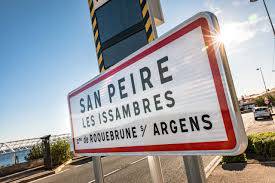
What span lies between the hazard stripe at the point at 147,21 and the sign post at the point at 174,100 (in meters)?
0.47

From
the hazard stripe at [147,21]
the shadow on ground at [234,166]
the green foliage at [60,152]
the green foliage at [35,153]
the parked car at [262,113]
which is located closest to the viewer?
the hazard stripe at [147,21]

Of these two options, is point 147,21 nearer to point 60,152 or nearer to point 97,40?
point 97,40

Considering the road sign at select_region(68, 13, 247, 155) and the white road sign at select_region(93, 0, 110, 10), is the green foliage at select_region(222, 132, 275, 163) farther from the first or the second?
the road sign at select_region(68, 13, 247, 155)

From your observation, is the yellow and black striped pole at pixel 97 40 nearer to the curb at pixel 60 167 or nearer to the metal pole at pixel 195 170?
the metal pole at pixel 195 170

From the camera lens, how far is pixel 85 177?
1000 cm

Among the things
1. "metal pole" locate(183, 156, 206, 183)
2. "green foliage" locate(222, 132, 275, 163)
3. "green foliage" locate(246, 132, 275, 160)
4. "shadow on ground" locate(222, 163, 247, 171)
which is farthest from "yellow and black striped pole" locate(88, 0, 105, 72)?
"green foliage" locate(246, 132, 275, 160)

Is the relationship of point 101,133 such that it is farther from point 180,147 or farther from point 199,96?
point 199,96

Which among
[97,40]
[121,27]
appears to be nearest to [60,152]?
[97,40]

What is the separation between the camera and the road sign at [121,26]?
185 cm

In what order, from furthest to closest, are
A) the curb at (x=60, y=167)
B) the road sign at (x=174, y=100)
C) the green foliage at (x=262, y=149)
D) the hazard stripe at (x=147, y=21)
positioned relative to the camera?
the curb at (x=60, y=167), the green foliage at (x=262, y=149), the hazard stripe at (x=147, y=21), the road sign at (x=174, y=100)

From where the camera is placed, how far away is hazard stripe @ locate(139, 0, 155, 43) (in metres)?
1.79

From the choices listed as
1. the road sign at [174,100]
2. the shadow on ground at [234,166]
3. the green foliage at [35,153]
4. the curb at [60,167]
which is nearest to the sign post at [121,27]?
the road sign at [174,100]

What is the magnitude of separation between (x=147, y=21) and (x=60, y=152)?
14.4m

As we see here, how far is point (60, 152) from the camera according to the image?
48.2ft
